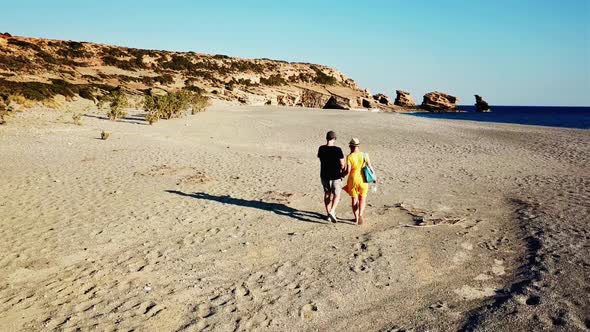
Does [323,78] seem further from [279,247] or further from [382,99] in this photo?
[279,247]

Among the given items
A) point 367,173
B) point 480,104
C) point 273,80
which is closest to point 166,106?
point 367,173

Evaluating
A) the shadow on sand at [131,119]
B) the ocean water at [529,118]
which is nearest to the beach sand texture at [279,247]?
the shadow on sand at [131,119]

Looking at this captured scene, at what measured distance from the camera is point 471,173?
12.4 metres

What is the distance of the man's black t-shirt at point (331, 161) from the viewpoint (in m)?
7.14

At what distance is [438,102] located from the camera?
82.9 meters

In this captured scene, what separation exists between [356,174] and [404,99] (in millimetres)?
79161

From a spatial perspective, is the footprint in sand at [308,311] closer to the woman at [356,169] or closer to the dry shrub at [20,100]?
the woman at [356,169]

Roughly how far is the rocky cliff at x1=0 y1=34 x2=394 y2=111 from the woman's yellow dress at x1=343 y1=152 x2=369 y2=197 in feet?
76.9

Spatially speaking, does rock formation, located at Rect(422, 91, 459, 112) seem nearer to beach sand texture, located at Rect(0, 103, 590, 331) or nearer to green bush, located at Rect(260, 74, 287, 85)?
green bush, located at Rect(260, 74, 287, 85)

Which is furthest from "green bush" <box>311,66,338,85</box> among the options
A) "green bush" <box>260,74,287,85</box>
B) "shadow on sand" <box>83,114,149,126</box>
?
"shadow on sand" <box>83,114,149,126</box>

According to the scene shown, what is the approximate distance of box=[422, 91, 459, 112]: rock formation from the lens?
271 feet

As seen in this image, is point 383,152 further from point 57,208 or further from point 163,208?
point 57,208

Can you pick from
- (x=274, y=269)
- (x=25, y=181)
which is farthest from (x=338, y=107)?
(x=274, y=269)

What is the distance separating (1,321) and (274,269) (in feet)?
9.90
